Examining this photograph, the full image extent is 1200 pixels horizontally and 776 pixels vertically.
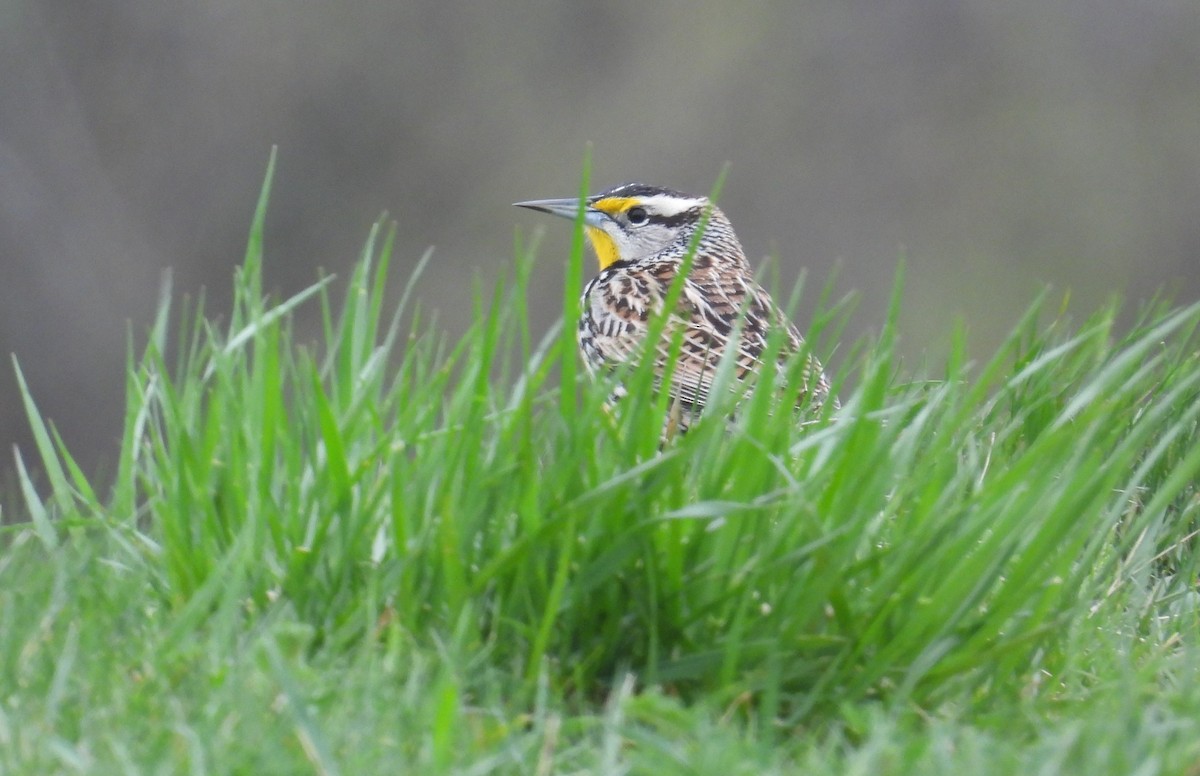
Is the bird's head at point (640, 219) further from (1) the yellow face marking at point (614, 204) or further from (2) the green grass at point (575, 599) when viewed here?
(2) the green grass at point (575, 599)

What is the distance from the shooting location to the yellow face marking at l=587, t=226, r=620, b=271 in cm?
582

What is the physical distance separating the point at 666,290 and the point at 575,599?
2.66 metres

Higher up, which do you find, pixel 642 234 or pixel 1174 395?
pixel 1174 395

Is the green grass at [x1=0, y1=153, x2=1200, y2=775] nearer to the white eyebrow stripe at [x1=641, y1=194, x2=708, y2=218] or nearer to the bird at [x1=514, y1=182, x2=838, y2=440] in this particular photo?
the bird at [x1=514, y1=182, x2=838, y2=440]

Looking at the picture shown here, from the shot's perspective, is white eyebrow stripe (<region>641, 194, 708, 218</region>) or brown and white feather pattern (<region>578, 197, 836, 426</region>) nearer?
brown and white feather pattern (<region>578, 197, 836, 426</region>)

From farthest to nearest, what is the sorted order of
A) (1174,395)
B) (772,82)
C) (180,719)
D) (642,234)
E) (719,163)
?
(772,82) → (719,163) → (642,234) → (1174,395) → (180,719)

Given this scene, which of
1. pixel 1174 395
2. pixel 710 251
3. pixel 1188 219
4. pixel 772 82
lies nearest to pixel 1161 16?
pixel 1188 219

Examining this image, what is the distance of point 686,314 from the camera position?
179 inches

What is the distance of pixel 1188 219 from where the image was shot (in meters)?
16.0

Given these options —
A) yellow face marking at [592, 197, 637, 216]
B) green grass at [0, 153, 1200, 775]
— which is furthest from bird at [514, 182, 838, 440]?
green grass at [0, 153, 1200, 775]

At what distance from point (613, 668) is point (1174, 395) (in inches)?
32.2

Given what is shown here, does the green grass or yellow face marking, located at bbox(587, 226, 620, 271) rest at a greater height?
the green grass

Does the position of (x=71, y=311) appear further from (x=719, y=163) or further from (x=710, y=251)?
(x=710, y=251)

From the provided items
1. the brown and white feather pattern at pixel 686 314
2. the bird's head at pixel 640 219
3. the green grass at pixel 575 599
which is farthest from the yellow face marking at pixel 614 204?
the green grass at pixel 575 599
